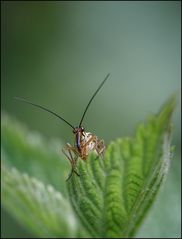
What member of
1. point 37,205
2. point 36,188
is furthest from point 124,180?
point 37,205

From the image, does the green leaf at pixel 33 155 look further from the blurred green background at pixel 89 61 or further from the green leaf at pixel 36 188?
the blurred green background at pixel 89 61

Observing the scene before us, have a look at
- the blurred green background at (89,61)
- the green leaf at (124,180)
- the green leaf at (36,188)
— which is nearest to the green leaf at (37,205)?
the green leaf at (36,188)

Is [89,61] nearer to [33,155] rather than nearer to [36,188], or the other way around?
[33,155]

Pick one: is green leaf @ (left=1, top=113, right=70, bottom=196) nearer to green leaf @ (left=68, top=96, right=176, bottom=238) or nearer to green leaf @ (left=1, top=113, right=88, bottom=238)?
green leaf @ (left=1, top=113, right=88, bottom=238)

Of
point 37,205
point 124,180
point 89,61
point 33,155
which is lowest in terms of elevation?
point 124,180

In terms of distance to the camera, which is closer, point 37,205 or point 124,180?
point 124,180
